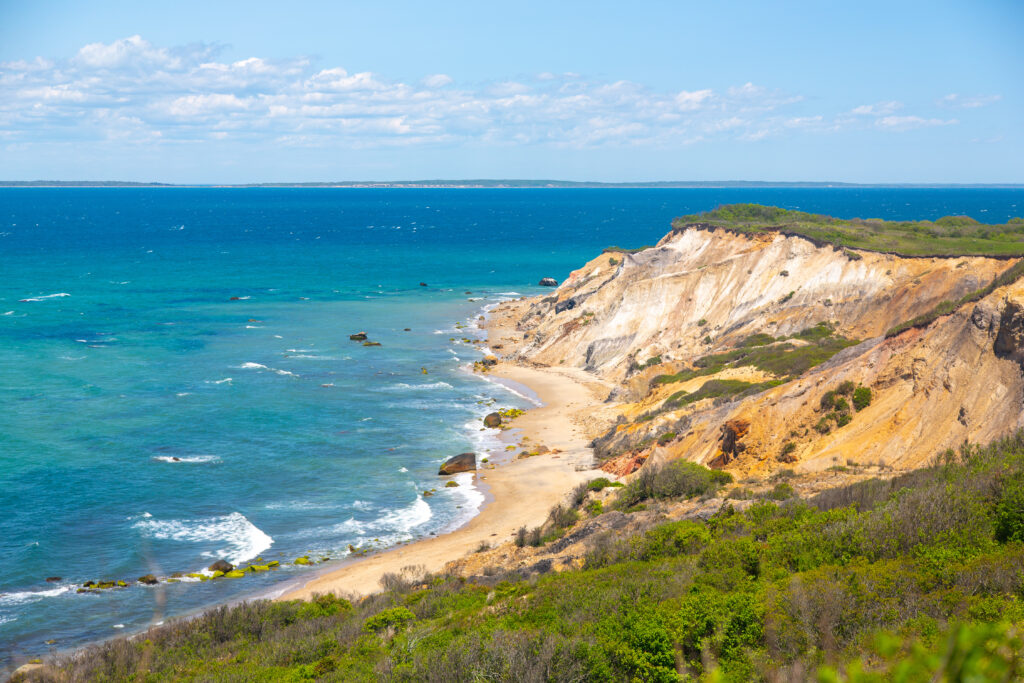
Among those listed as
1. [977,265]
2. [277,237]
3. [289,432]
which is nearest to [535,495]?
[289,432]

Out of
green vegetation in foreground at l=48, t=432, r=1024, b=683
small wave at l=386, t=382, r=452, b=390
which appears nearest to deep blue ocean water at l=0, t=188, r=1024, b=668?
small wave at l=386, t=382, r=452, b=390

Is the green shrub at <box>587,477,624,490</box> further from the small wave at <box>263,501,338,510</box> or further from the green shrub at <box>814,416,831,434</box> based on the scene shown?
the small wave at <box>263,501,338,510</box>

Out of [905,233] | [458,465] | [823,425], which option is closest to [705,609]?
[823,425]

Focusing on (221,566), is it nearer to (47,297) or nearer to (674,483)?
(674,483)

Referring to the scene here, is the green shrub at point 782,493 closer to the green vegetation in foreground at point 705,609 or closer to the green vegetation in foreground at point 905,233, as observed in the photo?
the green vegetation in foreground at point 705,609

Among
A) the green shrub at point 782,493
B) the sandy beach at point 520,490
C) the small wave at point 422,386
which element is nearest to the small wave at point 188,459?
the sandy beach at point 520,490
